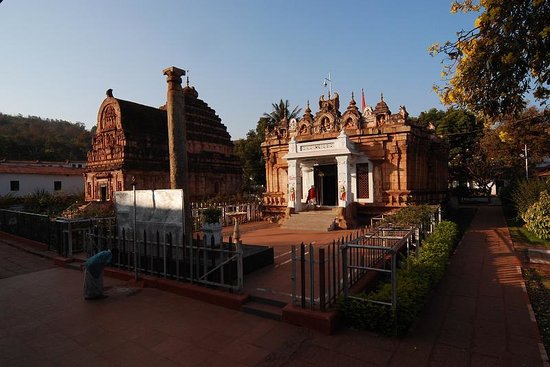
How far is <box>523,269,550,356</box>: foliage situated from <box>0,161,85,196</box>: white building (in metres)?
40.9

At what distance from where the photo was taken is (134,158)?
24391 millimetres

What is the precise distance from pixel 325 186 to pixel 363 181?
2.42 metres

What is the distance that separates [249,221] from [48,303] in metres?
12.9

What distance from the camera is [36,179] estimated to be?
36.2m

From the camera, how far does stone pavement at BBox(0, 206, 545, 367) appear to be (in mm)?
4125

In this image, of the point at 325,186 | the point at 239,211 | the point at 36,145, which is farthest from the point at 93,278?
the point at 36,145

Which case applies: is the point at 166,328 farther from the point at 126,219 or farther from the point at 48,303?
the point at 126,219

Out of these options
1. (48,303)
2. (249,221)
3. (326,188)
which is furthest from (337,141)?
(48,303)

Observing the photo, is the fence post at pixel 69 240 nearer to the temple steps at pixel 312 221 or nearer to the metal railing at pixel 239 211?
the metal railing at pixel 239 211

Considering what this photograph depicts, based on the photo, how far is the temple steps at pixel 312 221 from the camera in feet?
48.7

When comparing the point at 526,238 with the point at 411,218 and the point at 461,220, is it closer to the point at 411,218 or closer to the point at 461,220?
the point at 411,218

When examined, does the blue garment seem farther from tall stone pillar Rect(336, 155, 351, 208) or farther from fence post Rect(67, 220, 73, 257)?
tall stone pillar Rect(336, 155, 351, 208)

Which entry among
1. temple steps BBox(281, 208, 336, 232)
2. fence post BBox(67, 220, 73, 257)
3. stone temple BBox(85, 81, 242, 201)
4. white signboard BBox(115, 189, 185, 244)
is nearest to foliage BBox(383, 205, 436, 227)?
temple steps BBox(281, 208, 336, 232)

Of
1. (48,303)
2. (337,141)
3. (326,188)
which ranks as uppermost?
(337,141)
